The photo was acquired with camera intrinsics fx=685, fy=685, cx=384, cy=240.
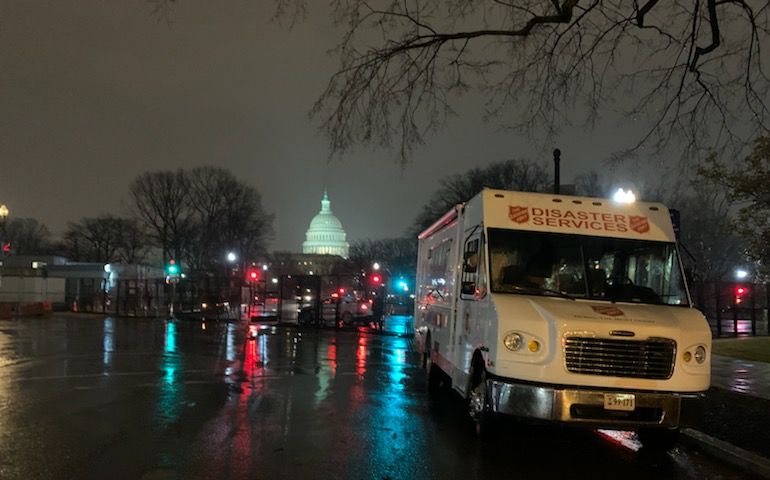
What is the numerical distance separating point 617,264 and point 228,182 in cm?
6915

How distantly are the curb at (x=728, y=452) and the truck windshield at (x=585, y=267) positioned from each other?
166 cm

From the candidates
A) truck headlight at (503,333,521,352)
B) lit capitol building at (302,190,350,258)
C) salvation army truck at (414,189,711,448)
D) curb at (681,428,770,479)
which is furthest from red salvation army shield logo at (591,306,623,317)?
lit capitol building at (302,190,350,258)

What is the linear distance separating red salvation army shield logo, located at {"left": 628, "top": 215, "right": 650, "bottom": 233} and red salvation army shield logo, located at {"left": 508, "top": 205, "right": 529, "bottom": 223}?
4.43 feet

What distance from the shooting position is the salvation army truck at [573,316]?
23.1 ft

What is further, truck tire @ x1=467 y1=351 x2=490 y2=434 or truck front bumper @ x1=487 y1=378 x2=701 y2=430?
truck tire @ x1=467 y1=351 x2=490 y2=434

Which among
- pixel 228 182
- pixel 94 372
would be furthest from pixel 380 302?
pixel 228 182

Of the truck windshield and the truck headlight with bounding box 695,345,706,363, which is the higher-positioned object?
the truck windshield

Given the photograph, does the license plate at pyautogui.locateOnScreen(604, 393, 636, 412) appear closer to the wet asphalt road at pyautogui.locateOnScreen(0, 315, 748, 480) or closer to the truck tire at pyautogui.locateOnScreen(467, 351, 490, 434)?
the wet asphalt road at pyautogui.locateOnScreen(0, 315, 748, 480)

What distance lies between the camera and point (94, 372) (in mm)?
13898

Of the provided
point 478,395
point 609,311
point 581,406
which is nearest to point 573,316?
point 609,311

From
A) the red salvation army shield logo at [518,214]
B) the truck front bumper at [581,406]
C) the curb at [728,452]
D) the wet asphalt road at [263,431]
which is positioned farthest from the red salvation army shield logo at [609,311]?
the curb at [728,452]

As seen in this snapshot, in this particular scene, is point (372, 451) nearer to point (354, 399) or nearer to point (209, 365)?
point (354, 399)

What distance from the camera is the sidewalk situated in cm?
735

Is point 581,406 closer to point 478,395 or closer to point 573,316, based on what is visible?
point 573,316
